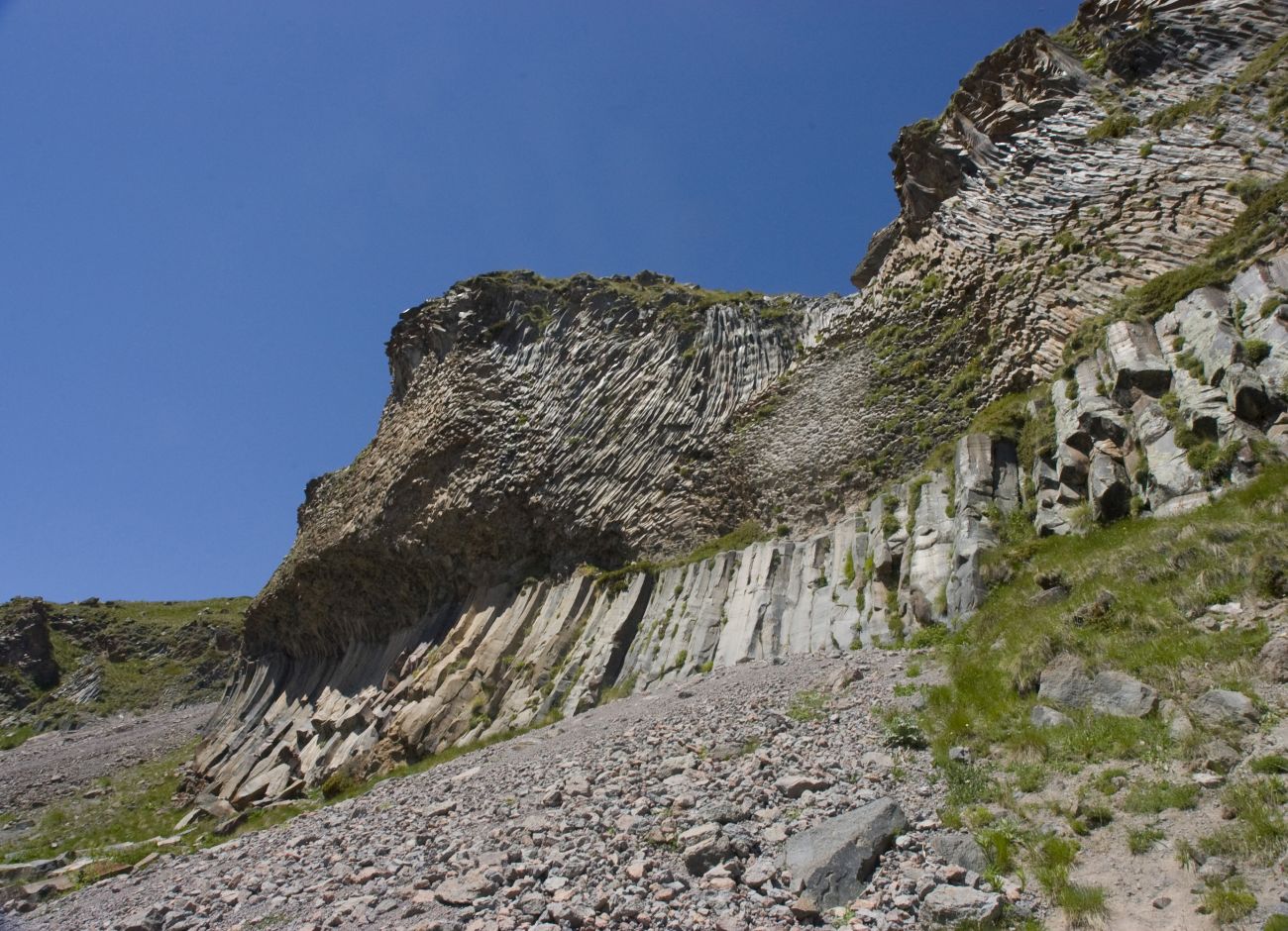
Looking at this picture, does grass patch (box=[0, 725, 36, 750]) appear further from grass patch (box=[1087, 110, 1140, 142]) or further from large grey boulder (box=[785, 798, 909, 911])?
grass patch (box=[1087, 110, 1140, 142])

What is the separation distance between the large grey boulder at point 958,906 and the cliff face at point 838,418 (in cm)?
917

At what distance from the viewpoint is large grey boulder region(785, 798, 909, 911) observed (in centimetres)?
588

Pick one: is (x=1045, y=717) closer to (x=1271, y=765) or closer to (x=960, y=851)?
(x=1271, y=765)

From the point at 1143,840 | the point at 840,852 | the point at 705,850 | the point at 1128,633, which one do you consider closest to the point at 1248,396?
the point at 1128,633

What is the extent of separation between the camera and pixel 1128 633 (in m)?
9.16

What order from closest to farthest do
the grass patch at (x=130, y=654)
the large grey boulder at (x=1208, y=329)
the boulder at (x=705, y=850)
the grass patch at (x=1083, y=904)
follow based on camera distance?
1. the grass patch at (x=1083, y=904)
2. the boulder at (x=705, y=850)
3. the large grey boulder at (x=1208, y=329)
4. the grass patch at (x=130, y=654)

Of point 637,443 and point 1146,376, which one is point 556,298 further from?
point 1146,376

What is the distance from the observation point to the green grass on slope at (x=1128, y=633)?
7648 mm

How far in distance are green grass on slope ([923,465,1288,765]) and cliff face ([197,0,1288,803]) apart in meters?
1.54

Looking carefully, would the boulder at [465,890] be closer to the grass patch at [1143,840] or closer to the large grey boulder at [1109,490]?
the grass patch at [1143,840]

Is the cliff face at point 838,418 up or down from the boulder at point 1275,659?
up

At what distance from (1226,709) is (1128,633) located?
7.48 ft

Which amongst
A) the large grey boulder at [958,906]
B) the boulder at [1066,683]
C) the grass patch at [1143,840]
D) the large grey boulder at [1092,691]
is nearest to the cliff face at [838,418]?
the boulder at [1066,683]

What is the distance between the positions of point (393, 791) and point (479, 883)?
8.45 meters
